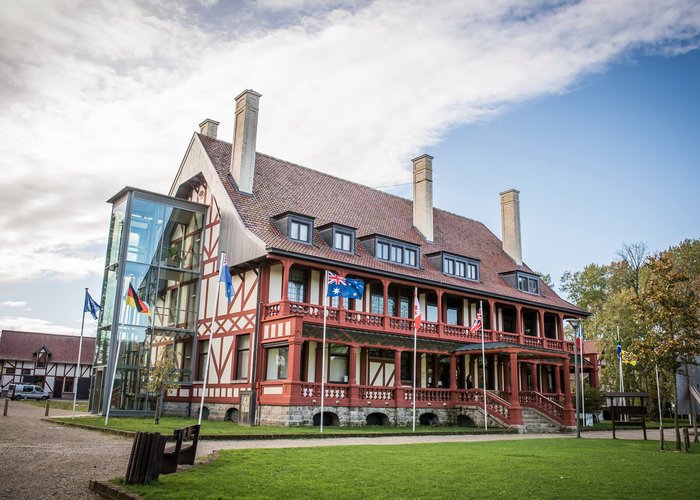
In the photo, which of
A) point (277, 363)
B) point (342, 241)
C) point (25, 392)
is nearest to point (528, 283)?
point (342, 241)

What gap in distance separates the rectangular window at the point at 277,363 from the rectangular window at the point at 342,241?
17.5 ft

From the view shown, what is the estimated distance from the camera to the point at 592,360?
38.1 metres

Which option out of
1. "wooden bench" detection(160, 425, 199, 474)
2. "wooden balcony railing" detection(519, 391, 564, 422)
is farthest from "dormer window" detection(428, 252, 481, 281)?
"wooden bench" detection(160, 425, 199, 474)

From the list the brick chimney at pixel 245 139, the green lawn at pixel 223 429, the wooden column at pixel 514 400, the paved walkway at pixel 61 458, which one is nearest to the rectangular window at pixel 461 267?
the wooden column at pixel 514 400

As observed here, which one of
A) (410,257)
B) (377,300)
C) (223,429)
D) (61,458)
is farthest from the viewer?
(410,257)

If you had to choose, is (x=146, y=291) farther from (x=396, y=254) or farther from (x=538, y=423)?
(x=538, y=423)

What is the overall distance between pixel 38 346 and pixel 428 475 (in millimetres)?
60717

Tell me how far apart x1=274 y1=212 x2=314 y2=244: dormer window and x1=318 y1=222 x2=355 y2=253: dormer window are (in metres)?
1.12

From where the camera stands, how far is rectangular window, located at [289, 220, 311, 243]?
26.9m

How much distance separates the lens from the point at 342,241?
28.4 metres

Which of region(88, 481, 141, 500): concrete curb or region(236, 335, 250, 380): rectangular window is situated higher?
region(236, 335, 250, 380): rectangular window

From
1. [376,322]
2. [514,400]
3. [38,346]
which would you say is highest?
[38,346]

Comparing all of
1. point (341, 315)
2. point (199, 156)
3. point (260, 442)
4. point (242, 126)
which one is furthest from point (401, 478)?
point (199, 156)

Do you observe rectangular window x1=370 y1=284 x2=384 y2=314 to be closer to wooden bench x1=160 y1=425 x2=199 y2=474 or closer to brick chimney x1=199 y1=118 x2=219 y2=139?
brick chimney x1=199 y1=118 x2=219 y2=139
